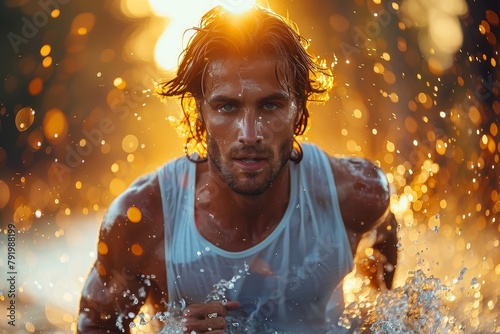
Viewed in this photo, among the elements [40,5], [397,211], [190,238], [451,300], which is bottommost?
[451,300]

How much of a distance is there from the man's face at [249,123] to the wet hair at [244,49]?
3cm

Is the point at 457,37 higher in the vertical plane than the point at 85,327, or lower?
higher

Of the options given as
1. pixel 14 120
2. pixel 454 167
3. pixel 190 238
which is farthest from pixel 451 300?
pixel 14 120

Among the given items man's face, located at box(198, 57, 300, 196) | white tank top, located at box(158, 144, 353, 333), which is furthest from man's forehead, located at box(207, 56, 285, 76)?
white tank top, located at box(158, 144, 353, 333)

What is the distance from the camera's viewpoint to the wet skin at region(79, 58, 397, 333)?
151 cm

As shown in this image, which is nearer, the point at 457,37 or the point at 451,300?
the point at 451,300

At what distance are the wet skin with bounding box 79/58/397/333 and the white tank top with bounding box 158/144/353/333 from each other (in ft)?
0.07

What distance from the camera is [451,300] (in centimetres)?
228

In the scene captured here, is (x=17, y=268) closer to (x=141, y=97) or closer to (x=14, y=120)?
(x=14, y=120)

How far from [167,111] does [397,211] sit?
76 cm

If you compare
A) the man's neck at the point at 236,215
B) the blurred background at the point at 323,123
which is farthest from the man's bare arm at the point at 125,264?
the blurred background at the point at 323,123

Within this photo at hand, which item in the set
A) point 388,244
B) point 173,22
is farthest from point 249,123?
point 173,22

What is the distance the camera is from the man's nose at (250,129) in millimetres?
1476

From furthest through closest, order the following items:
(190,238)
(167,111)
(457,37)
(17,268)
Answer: (17,268) → (457,37) → (167,111) → (190,238)
